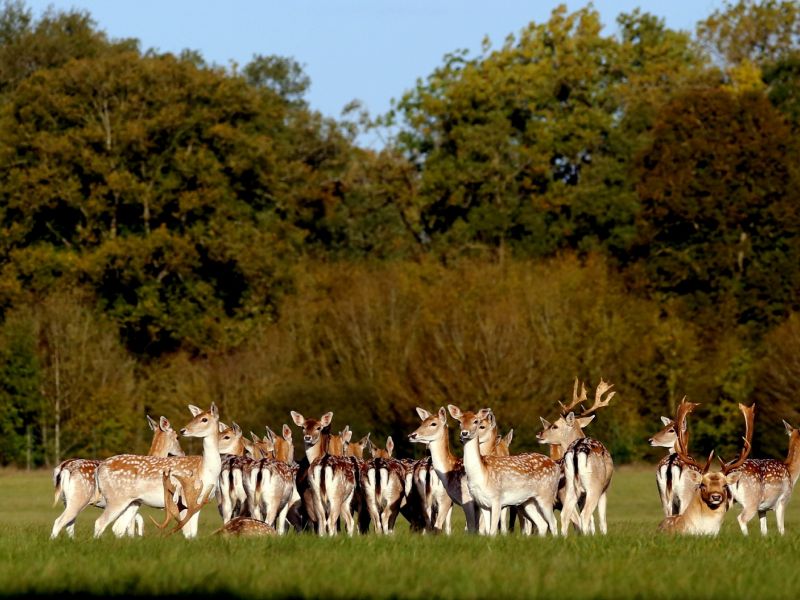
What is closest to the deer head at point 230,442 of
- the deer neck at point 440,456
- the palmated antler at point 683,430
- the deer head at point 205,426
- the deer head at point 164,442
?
the deer head at point 164,442

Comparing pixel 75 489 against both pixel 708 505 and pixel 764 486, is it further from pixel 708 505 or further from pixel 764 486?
pixel 764 486

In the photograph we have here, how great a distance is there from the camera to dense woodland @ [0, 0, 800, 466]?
134ft

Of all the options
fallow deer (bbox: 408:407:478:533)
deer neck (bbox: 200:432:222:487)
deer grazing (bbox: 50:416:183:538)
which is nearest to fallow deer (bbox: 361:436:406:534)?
fallow deer (bbox: 408:407:478:533)

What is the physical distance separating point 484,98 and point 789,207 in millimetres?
11457

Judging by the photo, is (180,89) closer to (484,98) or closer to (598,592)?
(484,98)

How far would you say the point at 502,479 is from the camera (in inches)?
598

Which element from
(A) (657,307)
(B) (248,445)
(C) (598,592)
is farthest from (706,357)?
(C) (598,592)

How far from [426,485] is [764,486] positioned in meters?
3.26

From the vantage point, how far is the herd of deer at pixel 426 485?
15.1 m

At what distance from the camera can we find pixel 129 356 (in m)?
44.7

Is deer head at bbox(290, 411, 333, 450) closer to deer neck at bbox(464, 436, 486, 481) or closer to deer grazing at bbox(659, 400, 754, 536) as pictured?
deer neck at bbox(464, 436, 486, 481)

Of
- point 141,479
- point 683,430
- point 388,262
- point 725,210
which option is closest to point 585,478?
point 683,430

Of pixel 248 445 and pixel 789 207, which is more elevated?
pixel 789 207

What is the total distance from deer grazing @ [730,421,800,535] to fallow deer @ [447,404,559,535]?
171 centimetres
